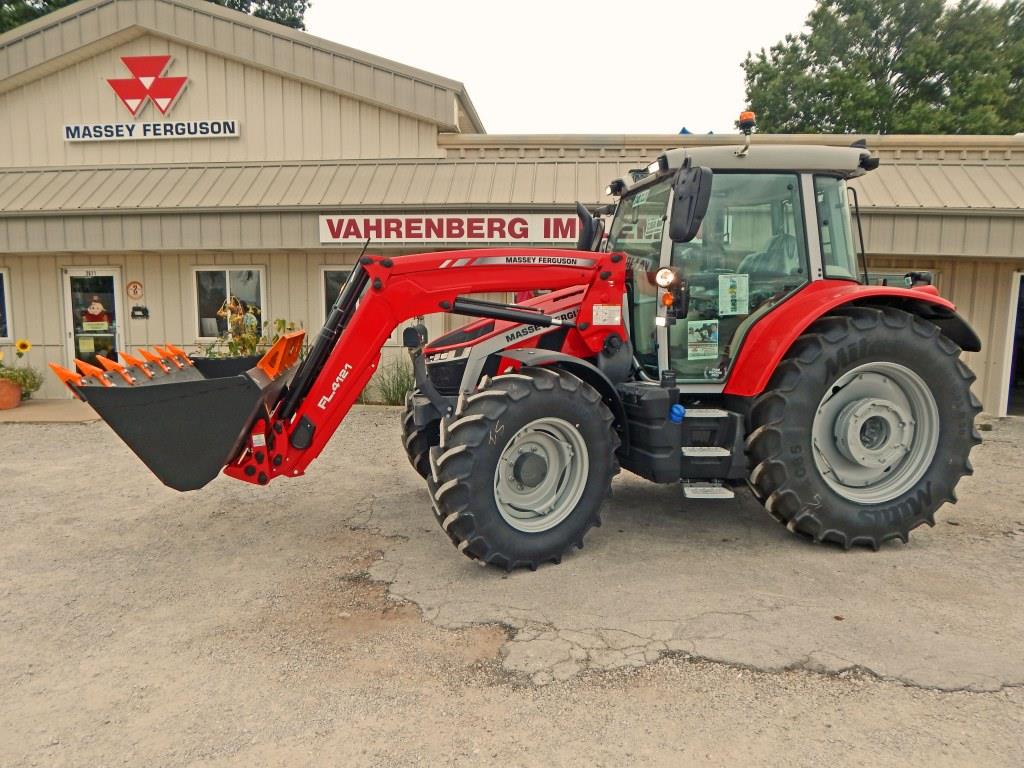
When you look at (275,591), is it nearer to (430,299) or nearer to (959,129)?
(430,299)

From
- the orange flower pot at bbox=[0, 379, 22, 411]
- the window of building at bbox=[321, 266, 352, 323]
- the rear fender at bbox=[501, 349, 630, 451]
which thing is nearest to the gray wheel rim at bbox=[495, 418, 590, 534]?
the rear fender at bbox=[501, 349, 630, 451]

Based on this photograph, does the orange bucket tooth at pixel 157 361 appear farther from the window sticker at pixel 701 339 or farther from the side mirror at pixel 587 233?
the window sticker at pixel 701 339

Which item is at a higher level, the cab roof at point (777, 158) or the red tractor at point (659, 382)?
the cab roof at point (777, 158)

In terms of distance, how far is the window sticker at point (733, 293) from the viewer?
4.49m

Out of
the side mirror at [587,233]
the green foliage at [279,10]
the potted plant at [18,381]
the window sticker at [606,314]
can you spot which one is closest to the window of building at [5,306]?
the potted plant at [18,381]

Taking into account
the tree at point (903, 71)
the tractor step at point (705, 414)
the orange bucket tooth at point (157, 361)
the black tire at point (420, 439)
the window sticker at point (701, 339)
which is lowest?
the black tire at point (420, 439)

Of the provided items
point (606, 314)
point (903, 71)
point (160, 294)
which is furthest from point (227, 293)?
A: point (903, 71)

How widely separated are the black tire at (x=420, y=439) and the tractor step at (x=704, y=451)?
172cm

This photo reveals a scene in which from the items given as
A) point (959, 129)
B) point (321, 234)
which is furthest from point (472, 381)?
point (959, 129)

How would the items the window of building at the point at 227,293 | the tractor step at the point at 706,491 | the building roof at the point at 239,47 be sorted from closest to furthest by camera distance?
the tractor step at the point at 706,491 < the building roof at the point at 239,47 < the window of building at the point at 227,293

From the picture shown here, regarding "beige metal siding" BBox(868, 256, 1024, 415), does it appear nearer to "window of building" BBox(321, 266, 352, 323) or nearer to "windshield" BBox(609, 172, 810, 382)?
"windshield" BBox(609, 172, 810, 382)

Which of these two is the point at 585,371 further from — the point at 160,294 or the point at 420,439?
the point at 160,294

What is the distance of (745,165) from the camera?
4441 millimetres

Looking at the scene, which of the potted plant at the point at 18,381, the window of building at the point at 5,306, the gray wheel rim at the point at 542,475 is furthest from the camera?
the window of building at the point at 5,306
